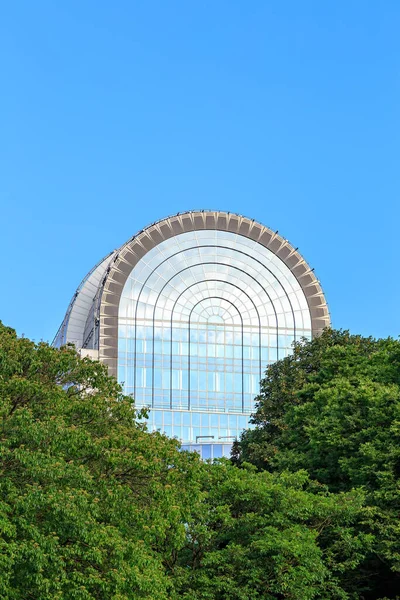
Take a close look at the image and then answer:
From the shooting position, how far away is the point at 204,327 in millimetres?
93312

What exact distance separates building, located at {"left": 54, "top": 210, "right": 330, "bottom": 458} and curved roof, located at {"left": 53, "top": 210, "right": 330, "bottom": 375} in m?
0.09

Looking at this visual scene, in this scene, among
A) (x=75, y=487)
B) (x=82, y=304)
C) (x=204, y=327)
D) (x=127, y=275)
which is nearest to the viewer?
(x=75, y=487)

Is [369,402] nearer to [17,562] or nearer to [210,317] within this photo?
[17,562]

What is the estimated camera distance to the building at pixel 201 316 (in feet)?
297

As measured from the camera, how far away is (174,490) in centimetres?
3116

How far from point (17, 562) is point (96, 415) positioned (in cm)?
645

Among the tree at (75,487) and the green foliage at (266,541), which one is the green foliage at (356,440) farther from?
the tree at (75,487)

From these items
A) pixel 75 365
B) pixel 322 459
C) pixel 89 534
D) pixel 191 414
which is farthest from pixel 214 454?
pixel 89 534

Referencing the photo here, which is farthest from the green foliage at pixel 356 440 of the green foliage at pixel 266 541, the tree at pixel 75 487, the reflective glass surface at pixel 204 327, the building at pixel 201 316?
the building at pixel 201 316

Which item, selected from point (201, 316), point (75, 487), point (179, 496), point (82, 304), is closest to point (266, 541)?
Result: point (179, 496)

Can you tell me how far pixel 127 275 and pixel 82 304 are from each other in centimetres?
1025

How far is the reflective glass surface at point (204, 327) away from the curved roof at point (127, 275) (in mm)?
608

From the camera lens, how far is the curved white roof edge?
10044cm

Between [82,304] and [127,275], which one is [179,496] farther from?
[82,304]
